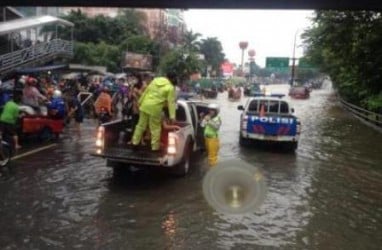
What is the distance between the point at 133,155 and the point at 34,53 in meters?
27.9

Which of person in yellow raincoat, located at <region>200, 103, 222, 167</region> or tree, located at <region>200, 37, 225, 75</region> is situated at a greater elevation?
tree, located at <region>200, 37, 225, 75</region>

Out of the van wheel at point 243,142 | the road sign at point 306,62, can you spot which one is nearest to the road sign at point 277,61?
the road sign at point 306,62

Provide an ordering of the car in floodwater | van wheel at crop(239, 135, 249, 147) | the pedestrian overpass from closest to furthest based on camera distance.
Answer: van wheel at crop(239, 135, 249, 147), the pedestrian overpass, the car in floodwater

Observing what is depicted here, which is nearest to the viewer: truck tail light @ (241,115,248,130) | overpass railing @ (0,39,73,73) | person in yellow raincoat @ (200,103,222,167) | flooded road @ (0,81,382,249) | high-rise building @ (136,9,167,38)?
flooded road @ (0,81,382,249)

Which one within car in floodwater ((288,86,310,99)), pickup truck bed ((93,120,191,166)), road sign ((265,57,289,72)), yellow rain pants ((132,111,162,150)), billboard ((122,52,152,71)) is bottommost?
car in floodwater ((288,86,310,99))

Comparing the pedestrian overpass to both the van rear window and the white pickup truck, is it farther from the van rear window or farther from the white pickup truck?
the white pickup truck

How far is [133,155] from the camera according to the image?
10.5 metres

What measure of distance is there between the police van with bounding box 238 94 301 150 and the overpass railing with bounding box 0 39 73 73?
61.9 feet

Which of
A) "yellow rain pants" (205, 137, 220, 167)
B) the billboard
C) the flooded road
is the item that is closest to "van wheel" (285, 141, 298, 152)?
the flooded road

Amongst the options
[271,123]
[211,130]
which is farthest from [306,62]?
[211,130]

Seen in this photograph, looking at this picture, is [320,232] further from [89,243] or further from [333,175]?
[333,175]

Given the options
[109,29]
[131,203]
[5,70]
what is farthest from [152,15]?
[131,203]

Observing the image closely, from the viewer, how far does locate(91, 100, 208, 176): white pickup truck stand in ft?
34.0

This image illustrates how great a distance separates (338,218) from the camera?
348 inches
